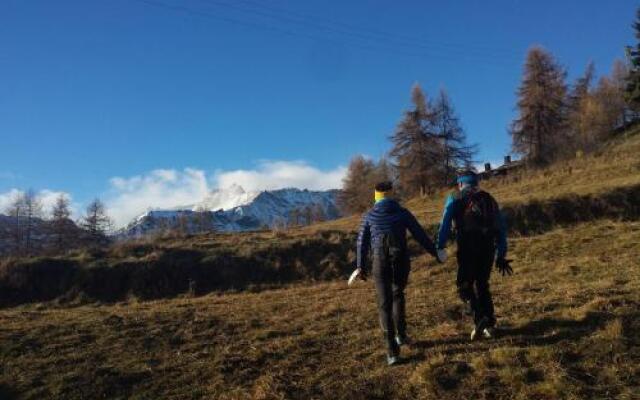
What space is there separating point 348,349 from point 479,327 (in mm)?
1904

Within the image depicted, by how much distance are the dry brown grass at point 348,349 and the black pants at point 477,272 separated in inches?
18.2

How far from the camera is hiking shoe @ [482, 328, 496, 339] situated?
7.20m

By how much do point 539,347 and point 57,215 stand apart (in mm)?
62089

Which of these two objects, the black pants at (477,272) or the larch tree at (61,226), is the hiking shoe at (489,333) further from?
the larch tree at (61,226)

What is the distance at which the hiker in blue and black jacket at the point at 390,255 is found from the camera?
680 centimetres

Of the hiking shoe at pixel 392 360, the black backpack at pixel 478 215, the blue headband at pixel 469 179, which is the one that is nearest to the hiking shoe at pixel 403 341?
the hiking shoe at pixel 392 360

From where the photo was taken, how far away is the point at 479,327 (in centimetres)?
715

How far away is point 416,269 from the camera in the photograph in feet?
54.2

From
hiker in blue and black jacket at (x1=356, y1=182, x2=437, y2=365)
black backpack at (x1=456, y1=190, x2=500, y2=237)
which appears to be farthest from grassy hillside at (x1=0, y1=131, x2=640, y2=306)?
black backpack at (x1=456, y1=190, x2=500, y2=237)

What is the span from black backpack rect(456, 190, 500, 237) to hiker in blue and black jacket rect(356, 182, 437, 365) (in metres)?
0.56

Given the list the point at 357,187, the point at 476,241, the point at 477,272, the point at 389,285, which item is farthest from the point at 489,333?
the point at 357,187

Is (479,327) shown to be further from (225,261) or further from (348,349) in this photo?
(225,261)

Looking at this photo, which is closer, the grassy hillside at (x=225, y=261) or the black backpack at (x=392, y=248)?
the black backpack at (x=392, y=248)

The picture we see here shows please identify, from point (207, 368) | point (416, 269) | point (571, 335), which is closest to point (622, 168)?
point (416, 269)
